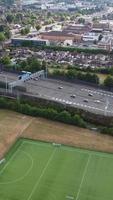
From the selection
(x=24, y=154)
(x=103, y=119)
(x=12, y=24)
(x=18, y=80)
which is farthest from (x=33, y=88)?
(x=12, y=24)

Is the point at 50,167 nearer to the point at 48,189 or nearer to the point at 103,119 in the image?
the point at 48,189

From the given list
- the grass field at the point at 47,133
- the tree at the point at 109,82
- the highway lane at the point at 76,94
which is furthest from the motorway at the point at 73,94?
the grass field at the point at 47,133

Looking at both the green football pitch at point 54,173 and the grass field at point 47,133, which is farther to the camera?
the grass field at point 47,133

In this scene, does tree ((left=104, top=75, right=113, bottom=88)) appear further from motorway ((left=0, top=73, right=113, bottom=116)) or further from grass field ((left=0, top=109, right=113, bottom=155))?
grass field ((left=0, top=109, right=113, bottom=155))

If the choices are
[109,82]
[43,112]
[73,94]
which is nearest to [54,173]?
[43,112]

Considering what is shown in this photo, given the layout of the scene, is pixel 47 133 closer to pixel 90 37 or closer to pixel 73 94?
pixel 73 94

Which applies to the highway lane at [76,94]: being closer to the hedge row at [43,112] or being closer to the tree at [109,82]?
the tree at [109,82]

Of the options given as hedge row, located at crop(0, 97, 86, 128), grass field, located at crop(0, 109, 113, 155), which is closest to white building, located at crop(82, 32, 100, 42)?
hedge row, located at crop(0, 97, 86, 128)
